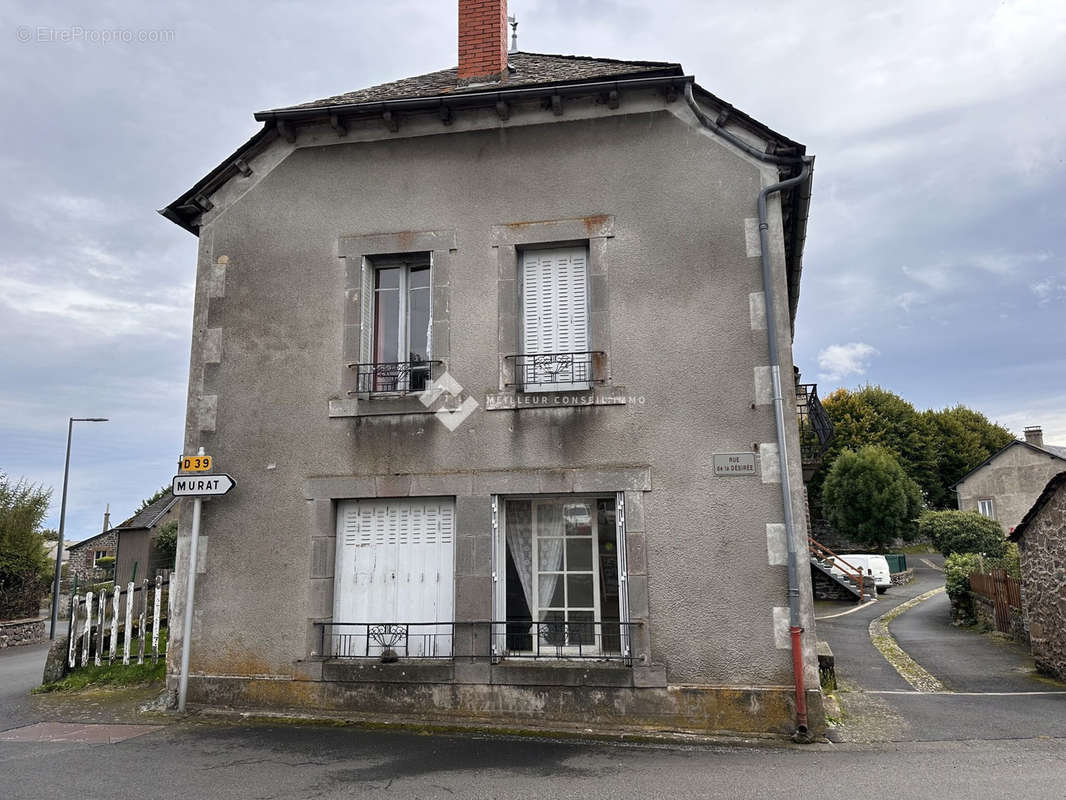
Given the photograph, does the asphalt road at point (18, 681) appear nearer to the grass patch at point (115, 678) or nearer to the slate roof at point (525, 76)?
the grass patch at point (115, 678)

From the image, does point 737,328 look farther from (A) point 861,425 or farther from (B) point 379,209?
(A) point 861,425

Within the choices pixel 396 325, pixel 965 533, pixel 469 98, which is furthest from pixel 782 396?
pixel 965 533

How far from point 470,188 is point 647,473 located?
147 inches

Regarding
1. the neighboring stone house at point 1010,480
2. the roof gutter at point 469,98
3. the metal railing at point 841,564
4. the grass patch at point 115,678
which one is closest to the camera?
the roof gutter at point 469,98

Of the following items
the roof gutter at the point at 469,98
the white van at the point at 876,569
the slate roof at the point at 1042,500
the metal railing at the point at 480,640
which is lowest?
the metal railing at the point at 480,640

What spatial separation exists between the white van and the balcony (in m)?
9.77

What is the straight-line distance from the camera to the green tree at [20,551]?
66.8 feet

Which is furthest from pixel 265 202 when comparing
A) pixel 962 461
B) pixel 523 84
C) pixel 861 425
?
pixel 962 461

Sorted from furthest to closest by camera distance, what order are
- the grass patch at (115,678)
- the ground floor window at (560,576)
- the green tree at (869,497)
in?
the green tree at (869,497) < the grass patch at (115,678) < the ground floor window at (560,576)

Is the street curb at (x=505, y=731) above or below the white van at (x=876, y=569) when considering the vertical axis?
below

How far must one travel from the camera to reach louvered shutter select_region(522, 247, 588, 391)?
8242mm

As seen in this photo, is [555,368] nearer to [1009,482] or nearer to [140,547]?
[140,547]

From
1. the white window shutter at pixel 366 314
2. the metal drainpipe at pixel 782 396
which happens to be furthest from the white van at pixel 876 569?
the white window shutter at pixel 366 314

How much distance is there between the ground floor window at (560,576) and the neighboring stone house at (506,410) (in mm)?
23
